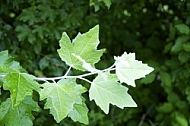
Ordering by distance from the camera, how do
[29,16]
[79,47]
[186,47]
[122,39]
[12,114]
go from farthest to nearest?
1. [122,39]
2. [186,47]
3. [29,16]
4. [12,114]
5. [79,47]

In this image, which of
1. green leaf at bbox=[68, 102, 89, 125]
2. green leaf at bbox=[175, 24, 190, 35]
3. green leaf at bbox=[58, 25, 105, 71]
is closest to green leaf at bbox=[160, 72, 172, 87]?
green leaf at bbox=[175, 24, 190, 35]

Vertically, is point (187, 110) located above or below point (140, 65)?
below

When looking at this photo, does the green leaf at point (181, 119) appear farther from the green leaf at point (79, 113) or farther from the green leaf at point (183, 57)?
the green leaf at point (79, 113)

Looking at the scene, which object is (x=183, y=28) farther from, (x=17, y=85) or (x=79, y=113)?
(x=17, y=85)

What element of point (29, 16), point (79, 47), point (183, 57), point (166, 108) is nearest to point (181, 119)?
point (166, 108)

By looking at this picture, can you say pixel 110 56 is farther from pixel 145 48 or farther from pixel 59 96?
pixel 59 96

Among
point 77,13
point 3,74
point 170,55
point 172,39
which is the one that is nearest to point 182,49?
point 172,39

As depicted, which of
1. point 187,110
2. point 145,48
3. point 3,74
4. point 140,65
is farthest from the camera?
point 145,48

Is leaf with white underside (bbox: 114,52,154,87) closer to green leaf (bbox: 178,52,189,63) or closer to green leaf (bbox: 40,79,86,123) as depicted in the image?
green leaf (bbox: 40,79,86,123)
